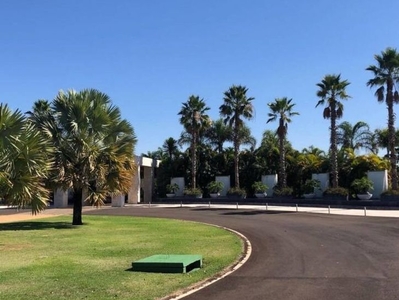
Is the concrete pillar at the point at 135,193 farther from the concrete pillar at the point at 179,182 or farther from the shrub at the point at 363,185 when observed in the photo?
the shrub at the point at 363,185

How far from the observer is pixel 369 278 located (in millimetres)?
9648

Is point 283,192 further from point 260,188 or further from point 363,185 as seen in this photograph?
point 363,185

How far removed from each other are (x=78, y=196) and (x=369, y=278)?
726 inches

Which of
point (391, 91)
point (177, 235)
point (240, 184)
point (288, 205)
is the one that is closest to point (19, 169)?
point (177, 235)

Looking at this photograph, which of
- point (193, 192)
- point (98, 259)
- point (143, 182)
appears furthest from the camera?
point (143, 182)

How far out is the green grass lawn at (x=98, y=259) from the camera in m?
8.77

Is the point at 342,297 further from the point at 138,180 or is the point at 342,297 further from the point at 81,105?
the point at 138,180

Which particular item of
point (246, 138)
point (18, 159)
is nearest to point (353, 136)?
point (246, 138)

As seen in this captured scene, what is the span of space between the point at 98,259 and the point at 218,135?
162 feet

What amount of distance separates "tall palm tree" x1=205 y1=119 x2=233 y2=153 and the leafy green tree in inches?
1707

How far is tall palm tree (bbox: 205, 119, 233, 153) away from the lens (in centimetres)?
6109

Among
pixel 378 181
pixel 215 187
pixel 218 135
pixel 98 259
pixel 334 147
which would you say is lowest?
pixel 98 259

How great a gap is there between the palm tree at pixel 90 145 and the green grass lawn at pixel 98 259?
9.50 ft

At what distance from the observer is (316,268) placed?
1098 cm
